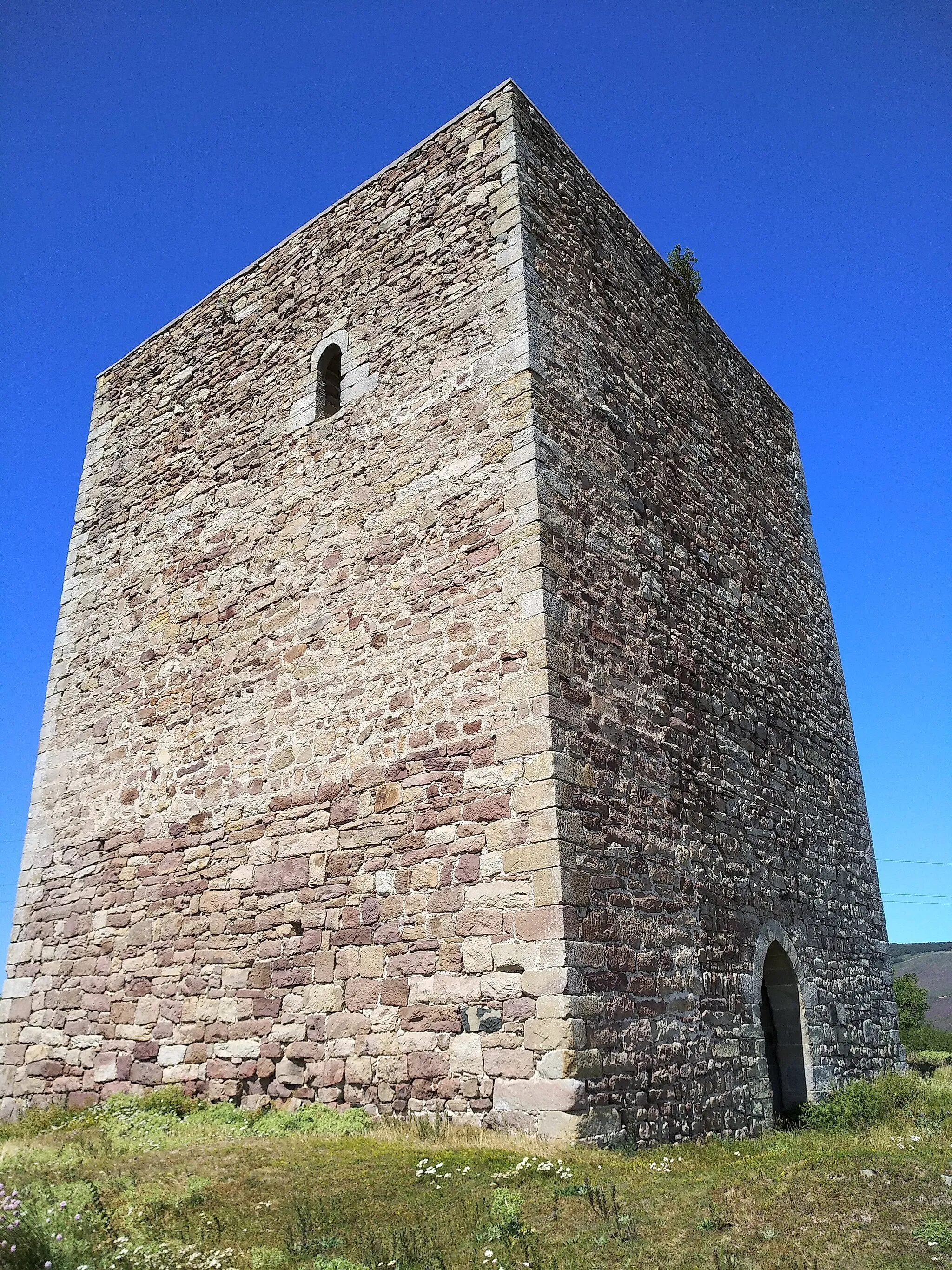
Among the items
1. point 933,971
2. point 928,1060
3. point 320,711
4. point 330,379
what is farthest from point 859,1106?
point 933,971

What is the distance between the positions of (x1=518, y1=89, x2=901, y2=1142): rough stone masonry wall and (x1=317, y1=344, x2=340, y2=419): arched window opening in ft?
7.65

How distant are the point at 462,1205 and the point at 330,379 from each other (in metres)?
7.17

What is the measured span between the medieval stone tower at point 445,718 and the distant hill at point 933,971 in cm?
2038

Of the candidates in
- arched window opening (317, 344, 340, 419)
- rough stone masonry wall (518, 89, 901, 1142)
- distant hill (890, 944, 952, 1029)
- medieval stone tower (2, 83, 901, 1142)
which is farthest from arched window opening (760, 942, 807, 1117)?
distant hill (890, 944, 952, 1029)

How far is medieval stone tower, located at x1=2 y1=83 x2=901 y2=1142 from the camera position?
A: 6371 millimetres

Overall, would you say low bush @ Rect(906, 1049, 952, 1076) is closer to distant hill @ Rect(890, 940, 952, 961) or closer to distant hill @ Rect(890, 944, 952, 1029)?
distant hill @ Rect(890, 944, 952, 1029)

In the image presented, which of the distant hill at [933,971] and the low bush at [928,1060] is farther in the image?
the distant hill at [933,971]

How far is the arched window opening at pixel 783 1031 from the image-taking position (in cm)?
873

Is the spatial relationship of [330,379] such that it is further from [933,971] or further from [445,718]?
[933,971]

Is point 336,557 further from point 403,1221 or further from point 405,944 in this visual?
point 403,1221

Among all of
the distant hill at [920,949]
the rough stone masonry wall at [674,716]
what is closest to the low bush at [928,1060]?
the rough stone masonry wall at [674,716]

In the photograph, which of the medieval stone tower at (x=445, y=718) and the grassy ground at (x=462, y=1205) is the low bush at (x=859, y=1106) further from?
the grassy ground at (x=462, y=1205)

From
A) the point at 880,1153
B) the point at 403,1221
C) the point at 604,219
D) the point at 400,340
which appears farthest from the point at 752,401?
the point at 403,1221

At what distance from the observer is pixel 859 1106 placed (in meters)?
8.02
